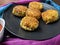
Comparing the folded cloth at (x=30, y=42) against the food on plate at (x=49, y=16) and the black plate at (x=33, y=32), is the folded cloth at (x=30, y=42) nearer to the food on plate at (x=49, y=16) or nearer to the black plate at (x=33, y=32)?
the black plate at (x=33, y=32)

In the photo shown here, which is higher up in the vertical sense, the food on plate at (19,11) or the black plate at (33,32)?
the food on plate at (19,11)

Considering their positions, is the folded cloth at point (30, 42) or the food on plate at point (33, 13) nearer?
the folded cloth at point (30, 42)

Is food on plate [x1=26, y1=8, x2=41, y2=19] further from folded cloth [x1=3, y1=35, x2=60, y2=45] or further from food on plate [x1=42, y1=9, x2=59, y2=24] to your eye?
folded cloth [x1=3, y1=35, x2=60, y2=45]

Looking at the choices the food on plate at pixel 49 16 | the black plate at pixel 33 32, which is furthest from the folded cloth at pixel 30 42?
the food on plate at pixel 49 16

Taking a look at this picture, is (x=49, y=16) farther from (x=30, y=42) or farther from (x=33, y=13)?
(x=30, y=42)

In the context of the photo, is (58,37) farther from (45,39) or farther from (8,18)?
(8,18)

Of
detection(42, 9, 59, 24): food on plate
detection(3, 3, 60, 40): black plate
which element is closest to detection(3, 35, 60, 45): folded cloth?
detection(3, 3, 60, 40): black plate

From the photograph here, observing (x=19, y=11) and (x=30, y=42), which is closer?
(x=30, y=42)

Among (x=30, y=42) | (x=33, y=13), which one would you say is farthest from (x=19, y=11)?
(x=30, y=42)

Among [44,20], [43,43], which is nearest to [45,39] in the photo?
[43,43]
